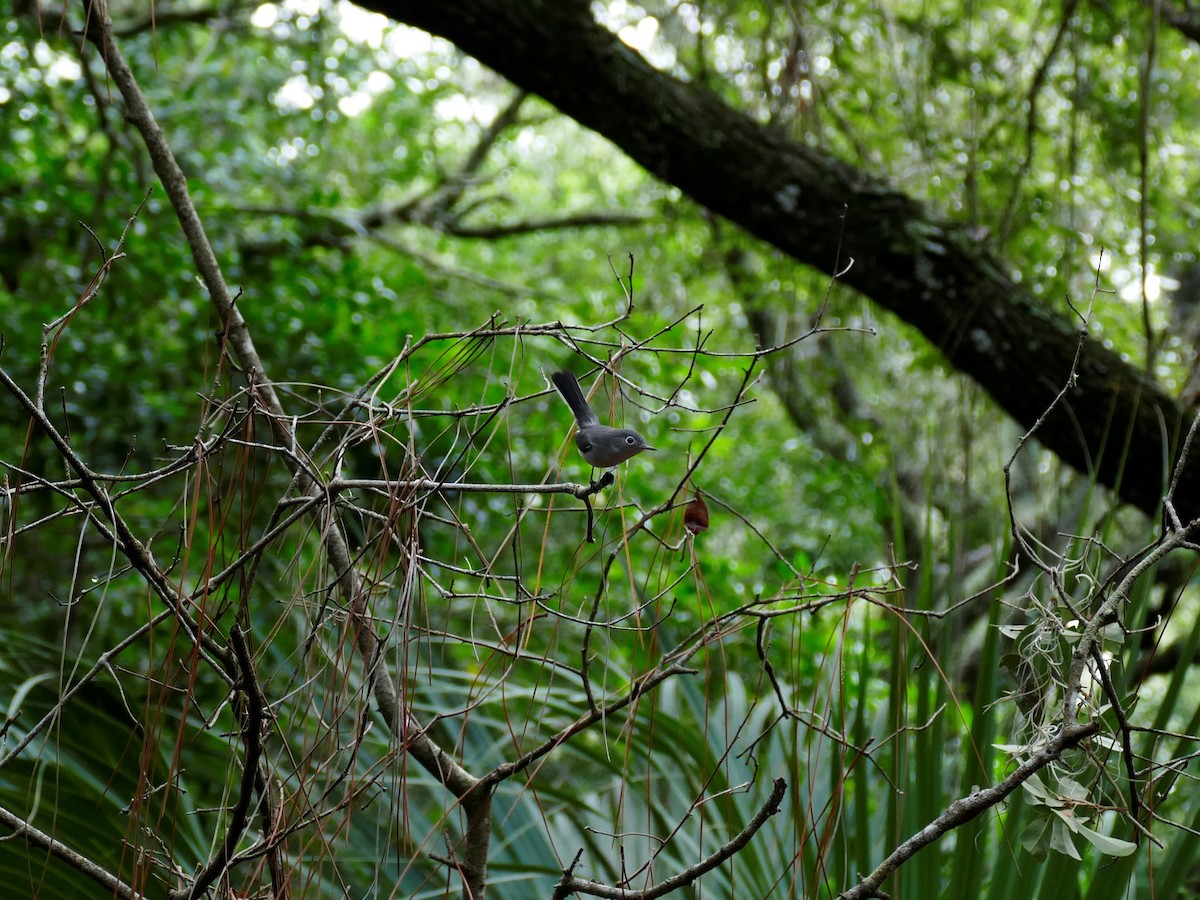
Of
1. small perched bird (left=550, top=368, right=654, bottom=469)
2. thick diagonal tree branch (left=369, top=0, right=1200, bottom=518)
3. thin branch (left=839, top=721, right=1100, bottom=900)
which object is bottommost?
thin branch (left=839, top=721, right=1100, bottom=900)

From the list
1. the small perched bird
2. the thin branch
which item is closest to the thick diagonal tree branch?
the small perched bird

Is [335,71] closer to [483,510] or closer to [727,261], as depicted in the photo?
[727,261]

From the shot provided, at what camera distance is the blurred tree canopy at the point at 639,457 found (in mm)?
865

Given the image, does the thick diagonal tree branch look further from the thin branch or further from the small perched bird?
the thin branch

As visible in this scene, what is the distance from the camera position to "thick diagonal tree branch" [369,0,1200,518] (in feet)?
7.14

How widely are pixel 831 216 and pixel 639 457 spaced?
1.04m

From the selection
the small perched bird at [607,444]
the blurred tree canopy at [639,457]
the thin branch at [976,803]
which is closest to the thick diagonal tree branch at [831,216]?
the blurred tree canopy at [639,457]

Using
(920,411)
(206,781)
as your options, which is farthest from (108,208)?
(920,411)

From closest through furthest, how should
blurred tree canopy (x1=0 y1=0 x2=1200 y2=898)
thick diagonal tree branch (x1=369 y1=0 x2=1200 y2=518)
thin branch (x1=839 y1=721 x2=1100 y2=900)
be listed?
thin branch (x1=839 y1=721 x2=1100 y2=900), blurred tree canopy (x1=0 y1=0 x2=1200 y2=898), thick diagonal tree branch (x1=369 y1=0 x2=1200 y2=518)

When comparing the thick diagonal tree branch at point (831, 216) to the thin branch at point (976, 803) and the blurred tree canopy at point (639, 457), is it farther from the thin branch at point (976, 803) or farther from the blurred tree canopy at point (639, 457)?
the thin branch at point (976, 803)

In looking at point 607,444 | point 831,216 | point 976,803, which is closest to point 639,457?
point 831,216

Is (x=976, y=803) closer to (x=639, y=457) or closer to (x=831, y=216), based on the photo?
(x=831, y=216)

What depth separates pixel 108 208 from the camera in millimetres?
2852

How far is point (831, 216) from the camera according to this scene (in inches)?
90.3
